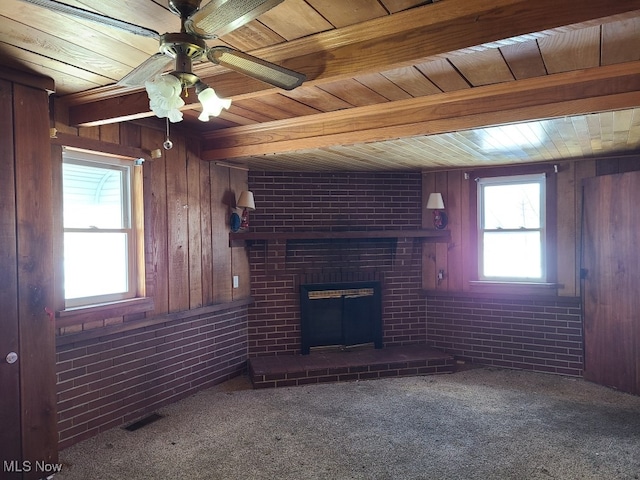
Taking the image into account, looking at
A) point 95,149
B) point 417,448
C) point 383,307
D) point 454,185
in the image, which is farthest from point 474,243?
point 95,149

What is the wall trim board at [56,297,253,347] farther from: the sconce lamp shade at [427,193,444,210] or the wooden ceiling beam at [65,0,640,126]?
the sconce lamp shade at [427,193,444,210]

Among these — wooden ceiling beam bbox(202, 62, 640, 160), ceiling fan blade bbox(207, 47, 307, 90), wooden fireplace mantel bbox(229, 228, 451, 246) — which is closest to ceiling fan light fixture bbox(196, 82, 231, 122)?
ceiling fan blade bbox(207, 47, 307, 90)

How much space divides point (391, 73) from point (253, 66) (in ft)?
3.32

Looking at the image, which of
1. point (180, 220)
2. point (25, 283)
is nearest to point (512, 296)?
point (180, 220)

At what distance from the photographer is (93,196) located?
309 centimetres

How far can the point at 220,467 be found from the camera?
2.62 metres

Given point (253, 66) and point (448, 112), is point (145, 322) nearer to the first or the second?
point (253, 66)

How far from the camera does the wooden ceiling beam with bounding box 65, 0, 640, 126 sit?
61.2 inches

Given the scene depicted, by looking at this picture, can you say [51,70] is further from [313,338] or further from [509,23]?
[313,338]

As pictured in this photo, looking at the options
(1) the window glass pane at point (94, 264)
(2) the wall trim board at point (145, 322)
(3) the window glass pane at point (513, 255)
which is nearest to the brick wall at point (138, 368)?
(2) the wall trim board at point (145, 322)

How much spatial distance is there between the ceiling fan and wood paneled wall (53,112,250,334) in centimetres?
173

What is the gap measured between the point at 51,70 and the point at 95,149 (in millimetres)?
748

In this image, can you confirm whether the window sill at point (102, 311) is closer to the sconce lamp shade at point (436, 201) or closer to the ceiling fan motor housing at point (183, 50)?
the ceiling fan motor housing at point (183, 50)

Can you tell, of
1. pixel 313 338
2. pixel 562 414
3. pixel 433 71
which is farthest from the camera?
pixel 313 338
